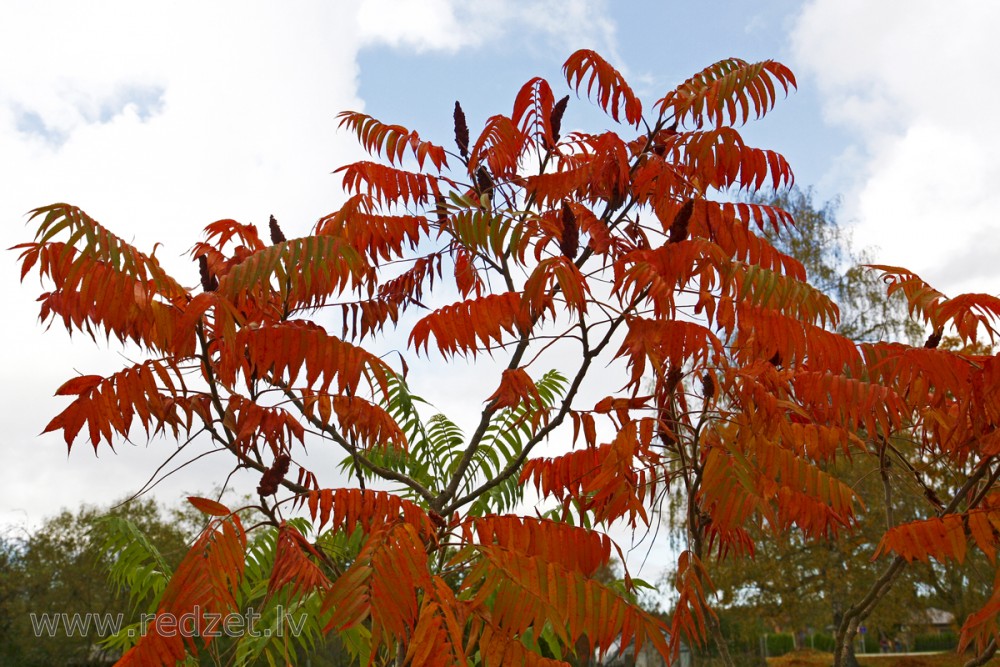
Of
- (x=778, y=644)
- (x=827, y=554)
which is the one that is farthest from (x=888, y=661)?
(x=778, y=644)

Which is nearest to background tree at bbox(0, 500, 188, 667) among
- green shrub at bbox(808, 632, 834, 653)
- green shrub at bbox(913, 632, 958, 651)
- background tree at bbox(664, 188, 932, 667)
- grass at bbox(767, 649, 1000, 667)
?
background tree at bbox(664, 188, 932, 667)

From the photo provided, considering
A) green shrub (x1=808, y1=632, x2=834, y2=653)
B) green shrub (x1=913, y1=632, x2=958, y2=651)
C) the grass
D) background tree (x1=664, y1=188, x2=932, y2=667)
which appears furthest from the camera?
green shrub (x1=913, y1=632, x2=958, y2=651)

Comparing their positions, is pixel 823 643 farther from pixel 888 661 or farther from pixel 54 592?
pixel 54 592

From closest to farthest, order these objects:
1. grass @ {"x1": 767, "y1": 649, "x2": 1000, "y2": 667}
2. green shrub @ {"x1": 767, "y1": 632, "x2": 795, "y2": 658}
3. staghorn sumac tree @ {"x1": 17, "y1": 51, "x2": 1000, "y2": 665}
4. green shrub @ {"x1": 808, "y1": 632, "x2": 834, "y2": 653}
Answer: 1. staghorn sumac tree @ {"x1": 17, "y1": 51, "x2": 1000, "y2": 665}
2. grass @ {"x1": 767, "y1": 649, "x2": 1000, "y2": 667}
3. green shrub @ {"x1": 808, "y1": 632, "x2": 834, "y2": 653}
4. green shrub @ {"x1": 767, "y1": 632, "x2": 795, "y2": 658}

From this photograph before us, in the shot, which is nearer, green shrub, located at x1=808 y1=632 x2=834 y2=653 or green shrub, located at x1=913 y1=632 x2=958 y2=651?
green shrub, located at x1=808 y1=632 x2=834 y2=653

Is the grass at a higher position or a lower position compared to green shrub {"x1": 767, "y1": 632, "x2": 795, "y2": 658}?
lower

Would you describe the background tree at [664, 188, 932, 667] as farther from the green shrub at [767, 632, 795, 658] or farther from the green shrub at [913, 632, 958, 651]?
the green shrub at [913, 632, 958, 651]

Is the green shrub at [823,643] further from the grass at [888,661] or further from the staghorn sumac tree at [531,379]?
the staghorn sumac tree at [531,379]

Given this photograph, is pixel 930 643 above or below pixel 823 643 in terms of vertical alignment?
above

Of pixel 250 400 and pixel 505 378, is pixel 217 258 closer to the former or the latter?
pixel 250 400

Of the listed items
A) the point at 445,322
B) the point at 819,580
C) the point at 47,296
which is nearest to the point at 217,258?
the point at 47,296

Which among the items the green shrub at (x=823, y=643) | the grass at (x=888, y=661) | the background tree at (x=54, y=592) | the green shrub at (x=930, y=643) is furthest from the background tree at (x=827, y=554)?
the green shrub at (x=930, y=643)

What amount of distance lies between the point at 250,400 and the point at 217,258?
0.95 metres

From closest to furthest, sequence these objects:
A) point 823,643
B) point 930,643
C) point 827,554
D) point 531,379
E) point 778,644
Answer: point 531,379 < point 827,554 < point 823,643 < point 778,644 < point 930,643
